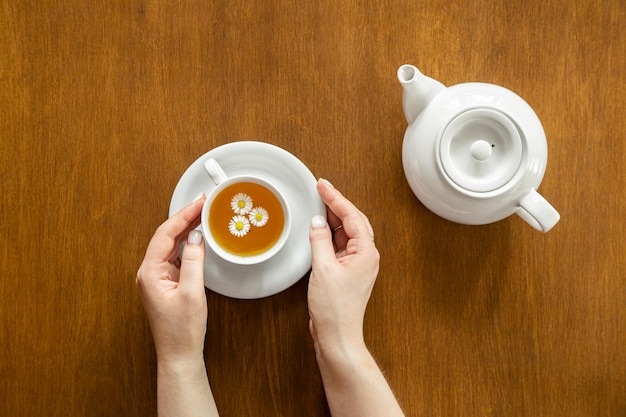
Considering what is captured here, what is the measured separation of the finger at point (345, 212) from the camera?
825mm

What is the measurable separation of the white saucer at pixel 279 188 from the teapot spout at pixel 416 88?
0.21m

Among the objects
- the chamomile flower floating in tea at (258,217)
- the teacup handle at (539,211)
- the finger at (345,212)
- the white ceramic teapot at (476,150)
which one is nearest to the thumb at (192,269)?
the chamomile flower floating in tea at (258,217)

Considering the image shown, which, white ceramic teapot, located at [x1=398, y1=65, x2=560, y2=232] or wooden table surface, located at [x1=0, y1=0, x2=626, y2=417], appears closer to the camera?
white ceramic teapot, located at [x1=398, y1=65, x2=560, y2=232]

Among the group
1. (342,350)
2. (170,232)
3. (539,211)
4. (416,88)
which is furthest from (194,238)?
(539,211)

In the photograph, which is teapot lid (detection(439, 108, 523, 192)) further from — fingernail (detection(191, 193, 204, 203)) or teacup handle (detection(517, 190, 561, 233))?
fingernail (detection(191, 193, 204, 203))

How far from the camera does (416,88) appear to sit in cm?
77

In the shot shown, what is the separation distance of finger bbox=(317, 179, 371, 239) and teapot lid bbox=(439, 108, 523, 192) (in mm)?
167

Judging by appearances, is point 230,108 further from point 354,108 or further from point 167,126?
point 354,108

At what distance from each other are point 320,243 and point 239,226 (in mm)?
144

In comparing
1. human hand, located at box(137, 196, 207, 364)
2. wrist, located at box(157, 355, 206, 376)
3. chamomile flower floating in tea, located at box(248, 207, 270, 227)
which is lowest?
wrist, located at box(157, 355, 206, 376)

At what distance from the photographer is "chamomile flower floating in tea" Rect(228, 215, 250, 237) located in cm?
84

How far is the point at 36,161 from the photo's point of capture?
92 cm

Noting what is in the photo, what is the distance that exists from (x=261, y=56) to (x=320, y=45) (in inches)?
4.4

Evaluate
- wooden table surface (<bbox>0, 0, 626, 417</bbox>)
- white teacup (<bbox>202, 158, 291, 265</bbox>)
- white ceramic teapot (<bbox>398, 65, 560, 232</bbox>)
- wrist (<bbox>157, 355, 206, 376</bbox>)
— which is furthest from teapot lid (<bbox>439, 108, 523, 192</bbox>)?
wrist (<bbox>157, 355, 206, 376</bbox>)
